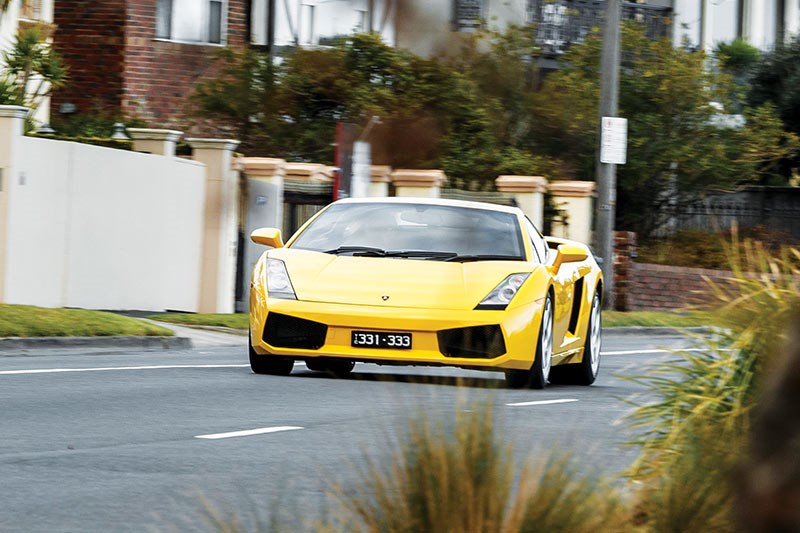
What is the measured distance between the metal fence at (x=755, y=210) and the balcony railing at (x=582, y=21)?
4.23 m

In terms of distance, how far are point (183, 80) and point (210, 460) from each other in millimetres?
29054

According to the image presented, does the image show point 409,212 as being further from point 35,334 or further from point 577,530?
point 577,530

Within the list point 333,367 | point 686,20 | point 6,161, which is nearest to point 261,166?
point 6,161

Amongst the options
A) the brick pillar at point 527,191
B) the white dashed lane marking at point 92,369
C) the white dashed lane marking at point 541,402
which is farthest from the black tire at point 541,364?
the brick pillar at point 527,191

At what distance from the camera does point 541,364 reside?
1280cm

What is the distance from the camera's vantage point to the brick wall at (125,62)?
35.9m

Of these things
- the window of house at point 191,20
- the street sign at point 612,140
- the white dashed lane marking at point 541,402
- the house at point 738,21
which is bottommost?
the white dashed lane marking at point 541,402

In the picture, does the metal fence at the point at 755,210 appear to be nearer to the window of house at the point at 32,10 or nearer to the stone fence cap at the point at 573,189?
the stone fence cap at the point at 573,189

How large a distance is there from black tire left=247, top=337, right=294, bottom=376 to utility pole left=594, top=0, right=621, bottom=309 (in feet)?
50.6

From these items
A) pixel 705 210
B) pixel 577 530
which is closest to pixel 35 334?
pixel 577 530

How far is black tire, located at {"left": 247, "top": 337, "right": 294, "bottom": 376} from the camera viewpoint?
13.1m

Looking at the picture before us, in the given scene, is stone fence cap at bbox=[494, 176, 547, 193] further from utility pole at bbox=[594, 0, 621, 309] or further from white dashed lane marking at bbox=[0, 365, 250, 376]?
white dashed lane marking at bbox=[0, 365, 250, 376]

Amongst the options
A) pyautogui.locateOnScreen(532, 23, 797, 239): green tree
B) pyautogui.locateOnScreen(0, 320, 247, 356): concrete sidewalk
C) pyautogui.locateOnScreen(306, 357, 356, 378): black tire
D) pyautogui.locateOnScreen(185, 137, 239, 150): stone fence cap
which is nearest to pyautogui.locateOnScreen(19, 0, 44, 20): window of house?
pyautogui.locateOnScreen(185, 137, 239, 150): stone fence cap

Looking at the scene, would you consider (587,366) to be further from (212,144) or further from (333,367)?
(212,144)
